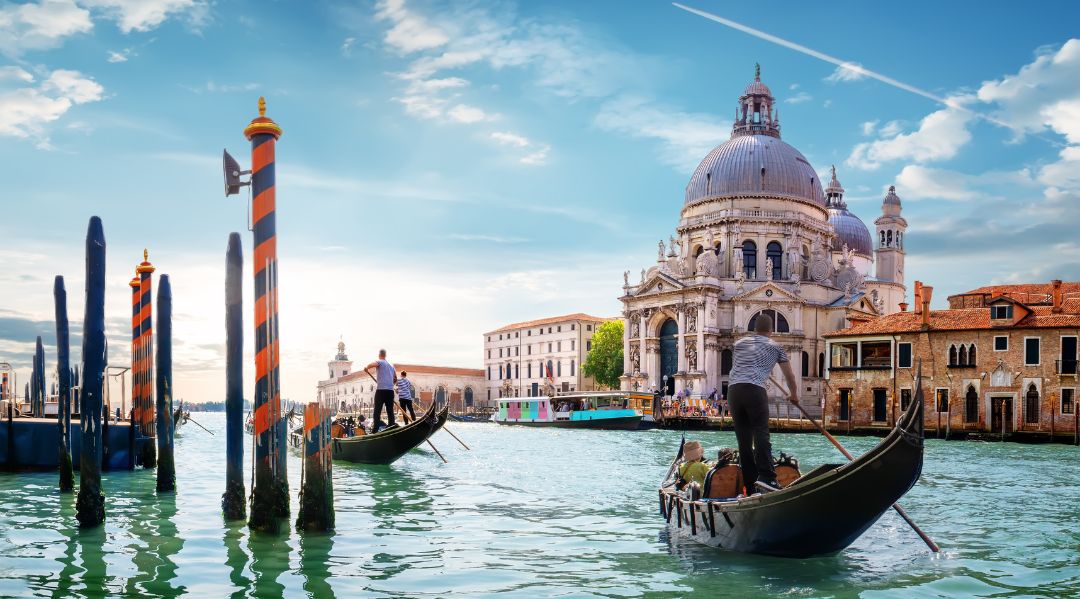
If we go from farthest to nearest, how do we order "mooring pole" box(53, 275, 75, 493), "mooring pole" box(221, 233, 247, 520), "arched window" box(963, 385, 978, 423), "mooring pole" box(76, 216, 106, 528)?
"arched window" box(963, 385, 978, 423), "mooring pole" box(53, 275, 75, 493), "mooring pole" box(76, 216, 106, 528), "mooring pole" box(221, 233, 247, 520)

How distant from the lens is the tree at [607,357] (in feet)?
191

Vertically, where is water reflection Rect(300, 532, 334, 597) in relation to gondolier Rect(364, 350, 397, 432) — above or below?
below

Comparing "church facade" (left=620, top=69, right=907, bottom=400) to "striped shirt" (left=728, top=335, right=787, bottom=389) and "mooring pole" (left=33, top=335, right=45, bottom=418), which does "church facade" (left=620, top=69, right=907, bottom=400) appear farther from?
"striped shirt" (left=728, top=335, right=787, bottom=389)

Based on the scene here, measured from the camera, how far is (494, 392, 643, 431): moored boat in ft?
129

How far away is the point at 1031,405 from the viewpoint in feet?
97.8

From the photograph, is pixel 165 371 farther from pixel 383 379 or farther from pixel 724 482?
pixel 724 482

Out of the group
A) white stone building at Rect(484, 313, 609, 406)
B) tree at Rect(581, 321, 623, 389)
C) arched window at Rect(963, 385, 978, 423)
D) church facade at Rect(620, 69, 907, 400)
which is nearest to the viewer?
arched window at Rect(963, 385, 978, 423)

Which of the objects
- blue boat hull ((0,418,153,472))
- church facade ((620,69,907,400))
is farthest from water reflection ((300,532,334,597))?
church facade ((620,69,907,400))

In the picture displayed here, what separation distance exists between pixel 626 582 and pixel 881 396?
28970 millimetres

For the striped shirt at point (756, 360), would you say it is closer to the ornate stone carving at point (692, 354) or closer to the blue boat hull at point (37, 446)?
the blue boat hull at point (37, 446)

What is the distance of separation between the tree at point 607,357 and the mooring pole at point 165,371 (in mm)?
45874

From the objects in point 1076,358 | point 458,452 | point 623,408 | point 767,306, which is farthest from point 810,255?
point 458,452

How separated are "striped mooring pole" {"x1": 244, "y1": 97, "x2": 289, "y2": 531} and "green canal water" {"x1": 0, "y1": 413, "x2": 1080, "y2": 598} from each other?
1.30 feet

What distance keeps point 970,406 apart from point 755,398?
26.5m
